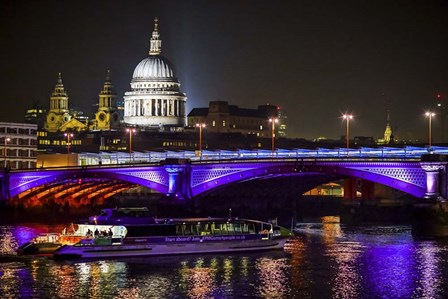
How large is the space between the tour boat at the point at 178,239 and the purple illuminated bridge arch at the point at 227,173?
17.3 m

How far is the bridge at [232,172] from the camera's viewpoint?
345ft

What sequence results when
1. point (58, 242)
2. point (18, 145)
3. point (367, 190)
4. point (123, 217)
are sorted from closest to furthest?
point (58, 242) → point (123, 217) → point (18, 145) → point (367, 190)

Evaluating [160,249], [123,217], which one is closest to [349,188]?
[123,217]

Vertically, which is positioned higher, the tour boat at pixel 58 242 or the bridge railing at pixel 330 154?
the bridge railing at pixel 330 154

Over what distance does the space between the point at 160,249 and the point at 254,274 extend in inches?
463

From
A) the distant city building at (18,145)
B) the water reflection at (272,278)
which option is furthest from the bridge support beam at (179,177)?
the water reflection at (272,278)

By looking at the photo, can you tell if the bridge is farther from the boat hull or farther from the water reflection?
the water reflection

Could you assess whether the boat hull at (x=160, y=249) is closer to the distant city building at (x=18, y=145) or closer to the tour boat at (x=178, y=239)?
the tour boat at (x=178, y=239)

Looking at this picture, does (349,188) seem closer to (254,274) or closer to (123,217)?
(123,217)

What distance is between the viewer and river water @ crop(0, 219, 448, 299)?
70.9 metres

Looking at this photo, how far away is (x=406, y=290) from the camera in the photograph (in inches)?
2808

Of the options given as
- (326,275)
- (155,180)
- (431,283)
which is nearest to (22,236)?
(155,180)

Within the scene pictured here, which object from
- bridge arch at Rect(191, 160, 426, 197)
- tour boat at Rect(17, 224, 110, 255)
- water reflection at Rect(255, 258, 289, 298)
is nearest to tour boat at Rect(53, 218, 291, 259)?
tour boat at Rect(17, 224, 110, 255)

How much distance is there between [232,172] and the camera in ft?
396
